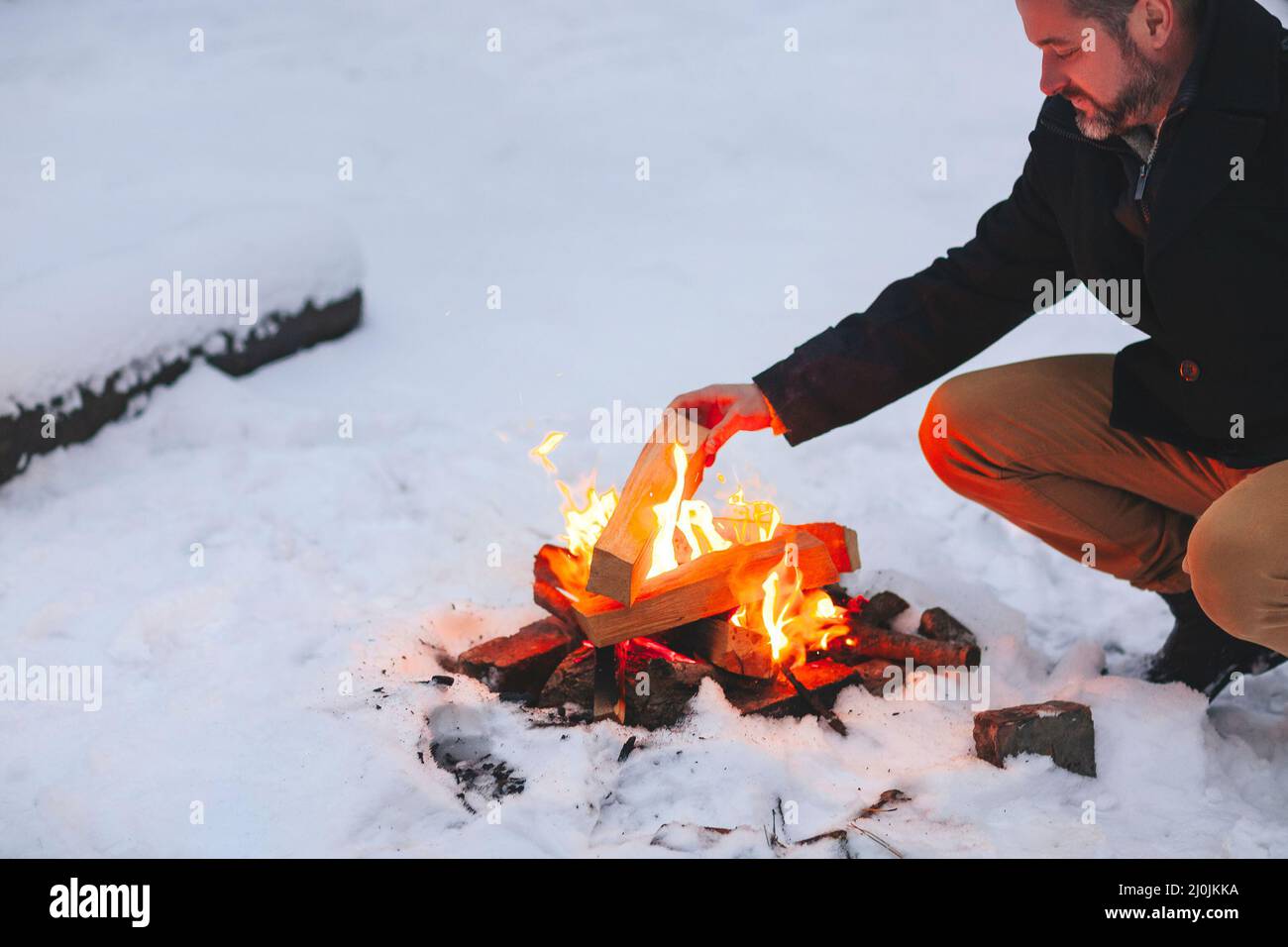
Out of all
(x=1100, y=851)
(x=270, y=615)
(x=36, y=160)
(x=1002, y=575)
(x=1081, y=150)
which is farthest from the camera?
(x=36, y=160)

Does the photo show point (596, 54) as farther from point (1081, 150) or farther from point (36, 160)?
point (1081, 150)

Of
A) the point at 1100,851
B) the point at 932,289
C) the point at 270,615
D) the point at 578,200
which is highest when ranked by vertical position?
the point at 578,200

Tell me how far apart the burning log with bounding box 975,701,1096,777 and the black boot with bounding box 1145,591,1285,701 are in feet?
1.50

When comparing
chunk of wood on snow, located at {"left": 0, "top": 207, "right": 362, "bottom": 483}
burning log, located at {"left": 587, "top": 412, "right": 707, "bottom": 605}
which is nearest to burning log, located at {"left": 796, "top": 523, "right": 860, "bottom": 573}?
burning log, located at {"left": 587, "top": 412, "right": 707, "bottom": 605}

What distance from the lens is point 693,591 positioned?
2.94m

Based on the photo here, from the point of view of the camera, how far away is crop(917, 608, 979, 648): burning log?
3266 mm

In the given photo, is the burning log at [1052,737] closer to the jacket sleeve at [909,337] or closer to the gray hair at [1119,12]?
the jacket sleeve at [909,337]

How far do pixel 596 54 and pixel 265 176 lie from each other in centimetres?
226

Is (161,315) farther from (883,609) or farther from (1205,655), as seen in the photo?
(1205,655)

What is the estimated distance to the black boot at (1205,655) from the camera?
298 cm

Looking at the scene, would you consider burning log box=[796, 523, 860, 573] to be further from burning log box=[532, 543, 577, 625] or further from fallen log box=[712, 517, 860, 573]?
burning log box=[532, 543, 577, 625]

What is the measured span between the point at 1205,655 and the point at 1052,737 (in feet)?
1.84
